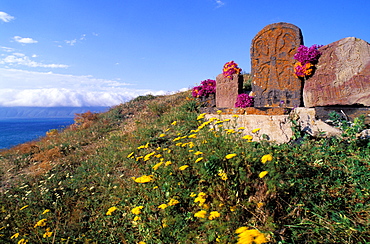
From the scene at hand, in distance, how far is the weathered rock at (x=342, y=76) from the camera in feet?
17.5

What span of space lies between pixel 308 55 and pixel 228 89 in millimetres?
3005

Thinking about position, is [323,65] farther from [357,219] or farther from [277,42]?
[357,219]

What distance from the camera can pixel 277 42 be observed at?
750cm

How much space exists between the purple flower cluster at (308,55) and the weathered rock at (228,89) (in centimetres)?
222

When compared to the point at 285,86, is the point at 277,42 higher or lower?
higher

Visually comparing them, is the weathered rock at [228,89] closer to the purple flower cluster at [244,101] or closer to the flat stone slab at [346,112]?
the purple flower cluster at [244,101]

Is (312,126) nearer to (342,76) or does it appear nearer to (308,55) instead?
(342,76)

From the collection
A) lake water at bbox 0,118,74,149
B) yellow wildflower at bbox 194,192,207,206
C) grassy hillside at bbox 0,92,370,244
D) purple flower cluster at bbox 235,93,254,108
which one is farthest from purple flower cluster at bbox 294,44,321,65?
lake water at bbox 0,118,74,149

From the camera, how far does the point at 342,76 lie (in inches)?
222

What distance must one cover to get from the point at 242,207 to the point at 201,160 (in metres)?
0.84

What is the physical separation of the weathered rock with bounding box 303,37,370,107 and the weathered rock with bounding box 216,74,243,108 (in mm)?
2609

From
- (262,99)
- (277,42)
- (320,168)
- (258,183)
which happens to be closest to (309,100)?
(262,99)

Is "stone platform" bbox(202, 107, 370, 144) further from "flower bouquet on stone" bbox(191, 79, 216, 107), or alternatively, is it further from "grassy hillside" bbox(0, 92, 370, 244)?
"flower bouquet on stone" bbox(191, 79, 216, 107)

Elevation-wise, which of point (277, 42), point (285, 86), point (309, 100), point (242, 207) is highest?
point (277, 42)
